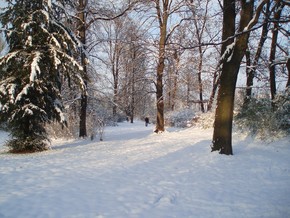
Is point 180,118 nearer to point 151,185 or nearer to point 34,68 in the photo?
point 34,68

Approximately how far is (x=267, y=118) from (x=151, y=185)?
6.40 metres

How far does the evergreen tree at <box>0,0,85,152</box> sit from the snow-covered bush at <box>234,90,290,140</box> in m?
7.02

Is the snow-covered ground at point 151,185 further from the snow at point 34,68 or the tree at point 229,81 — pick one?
the snow at point 34,68

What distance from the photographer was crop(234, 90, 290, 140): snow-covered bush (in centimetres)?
954

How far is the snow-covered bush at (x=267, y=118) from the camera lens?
9.54 meters

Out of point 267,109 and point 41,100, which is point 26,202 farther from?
point 267,109

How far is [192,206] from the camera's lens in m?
4.54

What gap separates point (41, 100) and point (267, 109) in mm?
8992

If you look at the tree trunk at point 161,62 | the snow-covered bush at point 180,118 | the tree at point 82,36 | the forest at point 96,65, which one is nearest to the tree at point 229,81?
the forest at point 96,65

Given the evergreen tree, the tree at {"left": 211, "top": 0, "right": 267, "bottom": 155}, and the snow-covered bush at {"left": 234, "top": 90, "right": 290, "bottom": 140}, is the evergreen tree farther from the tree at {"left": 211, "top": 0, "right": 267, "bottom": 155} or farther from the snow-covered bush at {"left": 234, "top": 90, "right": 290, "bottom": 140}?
the snow-covered bush at {"left": 234, "top": 90, "right": 290, "bottom": 140}

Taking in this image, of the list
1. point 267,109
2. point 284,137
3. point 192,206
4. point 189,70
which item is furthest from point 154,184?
point 189,70

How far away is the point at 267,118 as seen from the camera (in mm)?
9898

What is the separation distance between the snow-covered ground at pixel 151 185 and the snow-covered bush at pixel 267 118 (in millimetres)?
1033

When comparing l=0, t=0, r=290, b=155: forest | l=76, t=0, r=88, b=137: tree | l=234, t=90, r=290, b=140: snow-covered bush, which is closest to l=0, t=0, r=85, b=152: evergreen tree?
l=0, t=0, r=290, b=155: forest
